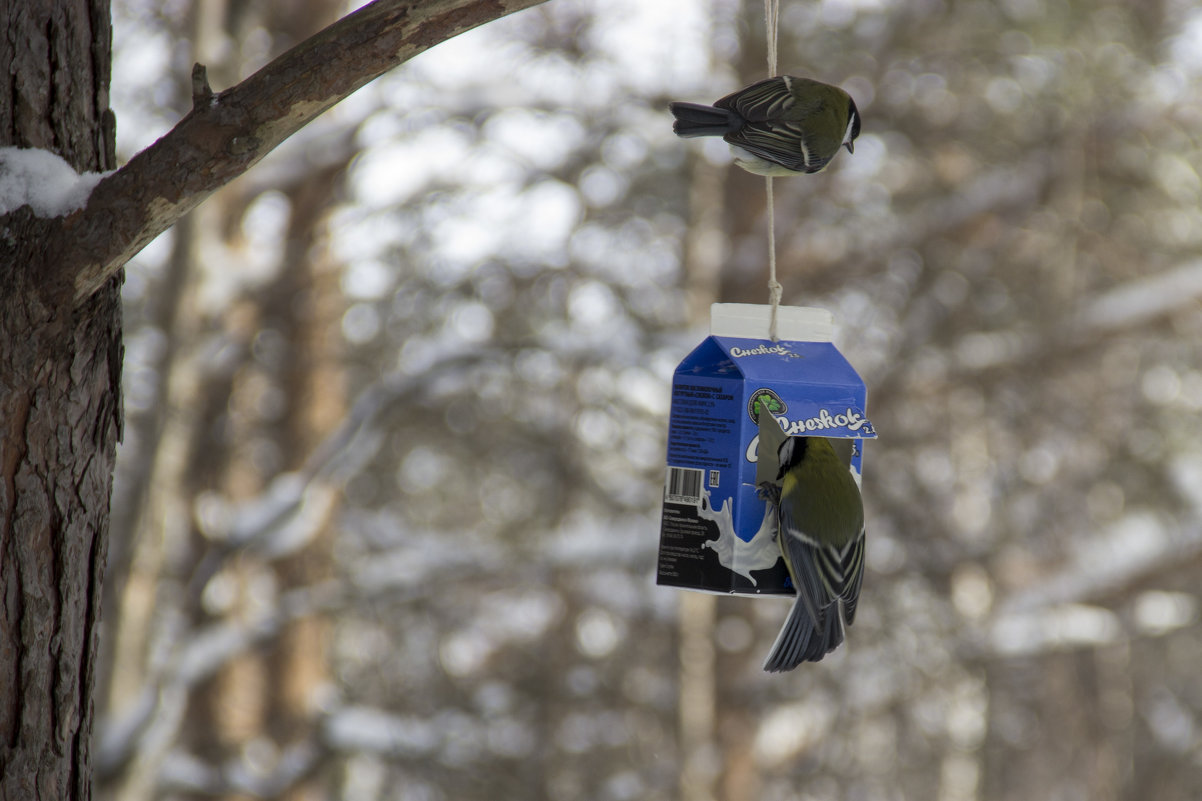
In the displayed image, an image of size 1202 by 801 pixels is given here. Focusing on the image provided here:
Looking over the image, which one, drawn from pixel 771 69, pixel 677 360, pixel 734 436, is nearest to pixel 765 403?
pixel 734 436

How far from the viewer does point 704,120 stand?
1650 mm

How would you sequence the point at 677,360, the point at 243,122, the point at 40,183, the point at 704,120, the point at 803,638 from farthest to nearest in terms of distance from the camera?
the point at 677,360 < the point at 803,638 < the point at 704,120 < the point at 40,183 < the point at 243,122

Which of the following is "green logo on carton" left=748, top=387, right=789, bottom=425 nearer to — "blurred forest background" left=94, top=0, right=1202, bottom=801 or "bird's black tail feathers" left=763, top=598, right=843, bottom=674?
"bird's black tail feathers" left=763, top=598, right=843, bottom=674

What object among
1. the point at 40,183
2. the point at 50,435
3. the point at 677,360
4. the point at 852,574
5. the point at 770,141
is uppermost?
the point at 677,360

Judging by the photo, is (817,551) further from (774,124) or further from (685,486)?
(774,124)

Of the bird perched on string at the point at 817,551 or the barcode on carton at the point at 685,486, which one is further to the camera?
the barcode on carton at the point at 685,486

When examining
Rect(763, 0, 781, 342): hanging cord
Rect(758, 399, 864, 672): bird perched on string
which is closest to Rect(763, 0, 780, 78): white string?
Rect(763, 0, 781, 342): hanging cord

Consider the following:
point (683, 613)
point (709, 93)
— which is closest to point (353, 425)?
point (683, 613)

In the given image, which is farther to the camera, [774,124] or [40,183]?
[774,124]

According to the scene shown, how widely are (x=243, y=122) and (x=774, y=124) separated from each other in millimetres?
843

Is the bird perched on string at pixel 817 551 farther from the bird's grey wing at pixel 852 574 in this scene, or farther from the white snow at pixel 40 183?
the white snow at pixel 40 183

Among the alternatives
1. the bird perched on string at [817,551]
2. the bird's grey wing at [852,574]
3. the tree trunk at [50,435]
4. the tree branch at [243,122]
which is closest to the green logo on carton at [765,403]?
the bird perched on string at [817,551]

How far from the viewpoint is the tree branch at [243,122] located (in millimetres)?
1291

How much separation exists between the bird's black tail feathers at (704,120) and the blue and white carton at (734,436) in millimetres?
334
